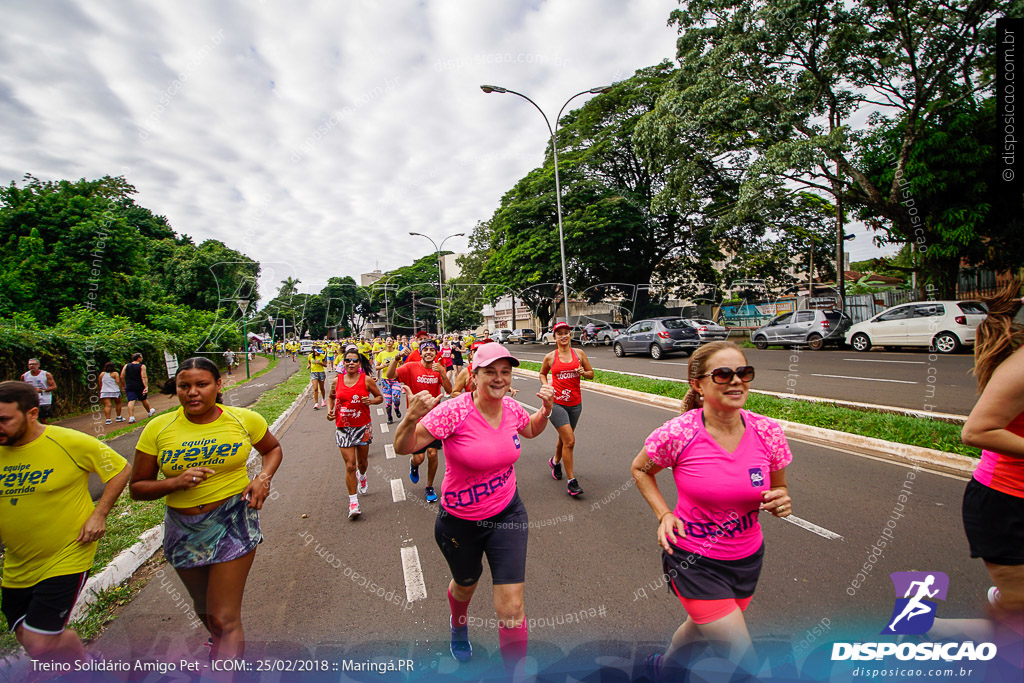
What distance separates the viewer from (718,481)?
1.96 m

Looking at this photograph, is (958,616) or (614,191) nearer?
(958,616)

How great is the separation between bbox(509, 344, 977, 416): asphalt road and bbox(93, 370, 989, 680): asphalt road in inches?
160

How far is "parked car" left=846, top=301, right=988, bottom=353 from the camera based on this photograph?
532 inches

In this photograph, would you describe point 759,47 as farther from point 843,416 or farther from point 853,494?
point 853,494

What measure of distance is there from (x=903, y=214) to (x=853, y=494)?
54.4 feet

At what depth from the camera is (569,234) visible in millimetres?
29281

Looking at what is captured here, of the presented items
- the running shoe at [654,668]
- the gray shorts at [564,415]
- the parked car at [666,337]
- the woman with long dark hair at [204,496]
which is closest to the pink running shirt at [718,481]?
the running shoe at [654,668]

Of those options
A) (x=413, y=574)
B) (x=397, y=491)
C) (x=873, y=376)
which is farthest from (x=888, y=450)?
(x=873, y=376)

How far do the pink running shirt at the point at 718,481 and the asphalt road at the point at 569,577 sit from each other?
2.88 ft

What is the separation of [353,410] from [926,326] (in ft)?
56.3

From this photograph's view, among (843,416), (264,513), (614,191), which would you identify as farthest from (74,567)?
(614,191)

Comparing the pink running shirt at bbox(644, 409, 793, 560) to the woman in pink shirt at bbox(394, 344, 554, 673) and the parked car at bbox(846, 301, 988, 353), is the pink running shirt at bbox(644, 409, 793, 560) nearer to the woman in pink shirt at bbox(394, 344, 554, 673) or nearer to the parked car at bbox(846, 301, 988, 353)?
the woman in pink shirt at bbox(394, 344, 554, 673)

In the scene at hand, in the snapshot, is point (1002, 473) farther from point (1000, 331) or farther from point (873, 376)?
point (873, 376)

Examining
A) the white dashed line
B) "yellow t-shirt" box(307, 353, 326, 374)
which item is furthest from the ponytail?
"yellow t-shirt" box(307, 353, 326, 374)
